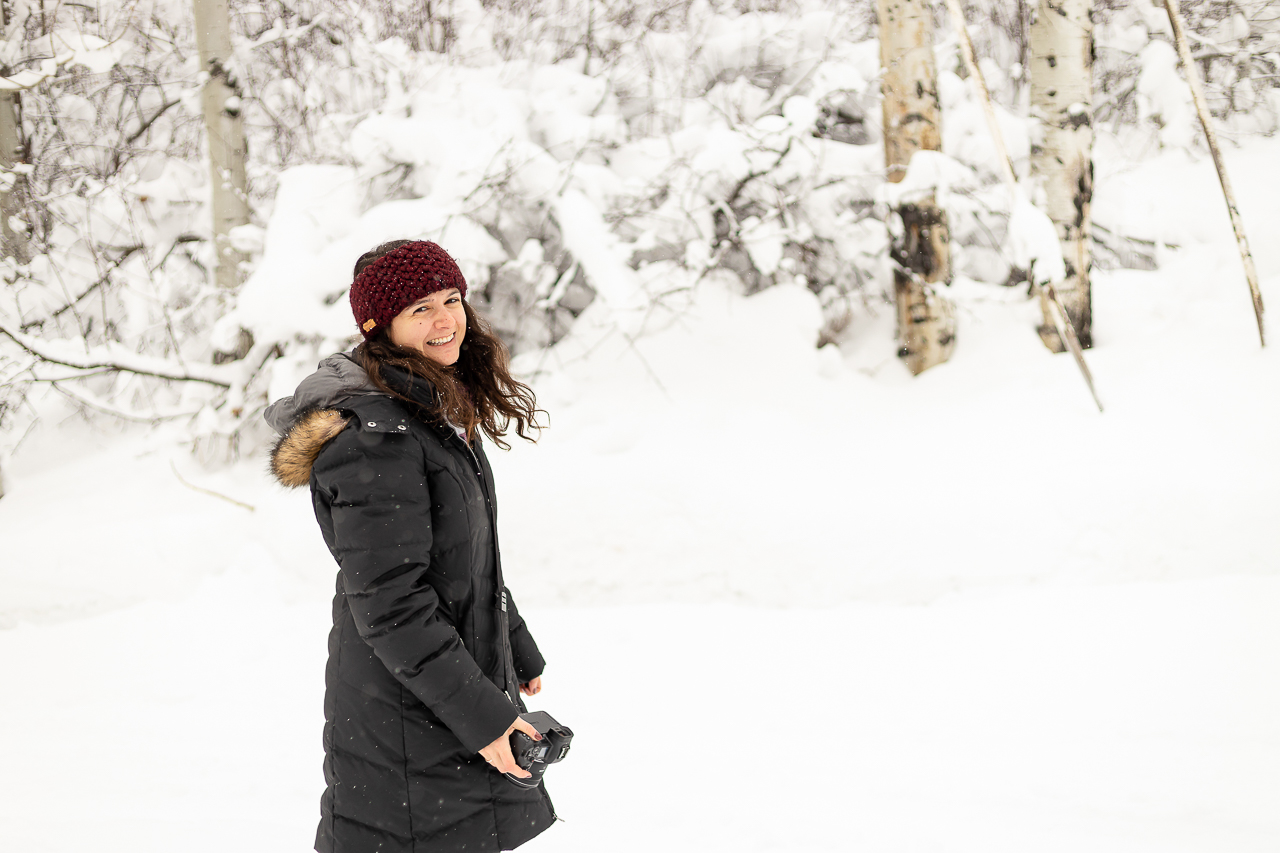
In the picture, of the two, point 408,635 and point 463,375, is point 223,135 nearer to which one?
point 463,375

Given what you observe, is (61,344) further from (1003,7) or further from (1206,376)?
(1003,7)

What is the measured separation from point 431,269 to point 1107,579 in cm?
346

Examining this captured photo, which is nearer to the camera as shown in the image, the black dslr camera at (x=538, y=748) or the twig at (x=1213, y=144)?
the black dslr camera at (x=538, y=748)

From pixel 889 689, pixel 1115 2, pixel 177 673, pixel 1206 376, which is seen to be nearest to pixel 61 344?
pixel 177 673

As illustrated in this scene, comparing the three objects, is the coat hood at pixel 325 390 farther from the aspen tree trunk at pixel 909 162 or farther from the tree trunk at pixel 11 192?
the tree trunk at pixel 11 192

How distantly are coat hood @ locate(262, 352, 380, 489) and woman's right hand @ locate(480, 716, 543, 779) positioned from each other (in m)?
0.60

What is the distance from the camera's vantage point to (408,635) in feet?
4.82

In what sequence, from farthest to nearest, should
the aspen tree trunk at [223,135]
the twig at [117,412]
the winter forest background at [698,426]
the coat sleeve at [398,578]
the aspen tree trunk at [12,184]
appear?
the aspen tree trunk at [12,184], the aspen tree trunk at [223,135], the twig at [117,412], the winter forest background at [698,426], the coat sleeve at [398,578]

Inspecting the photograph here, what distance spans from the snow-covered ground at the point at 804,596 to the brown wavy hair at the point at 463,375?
153 cm

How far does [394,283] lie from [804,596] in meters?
2.96

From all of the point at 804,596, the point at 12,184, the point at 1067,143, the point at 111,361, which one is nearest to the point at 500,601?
the point at 804,596

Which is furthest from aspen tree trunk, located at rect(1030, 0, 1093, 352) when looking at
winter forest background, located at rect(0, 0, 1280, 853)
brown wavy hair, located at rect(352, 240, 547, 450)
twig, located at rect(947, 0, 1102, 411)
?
brown wavy hair, located at rect(352, 240, 547, 450)

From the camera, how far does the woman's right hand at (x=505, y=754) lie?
59.8 inches

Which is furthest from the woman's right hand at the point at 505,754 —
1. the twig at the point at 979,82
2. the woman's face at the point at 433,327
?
the twig at the point at 979,82
